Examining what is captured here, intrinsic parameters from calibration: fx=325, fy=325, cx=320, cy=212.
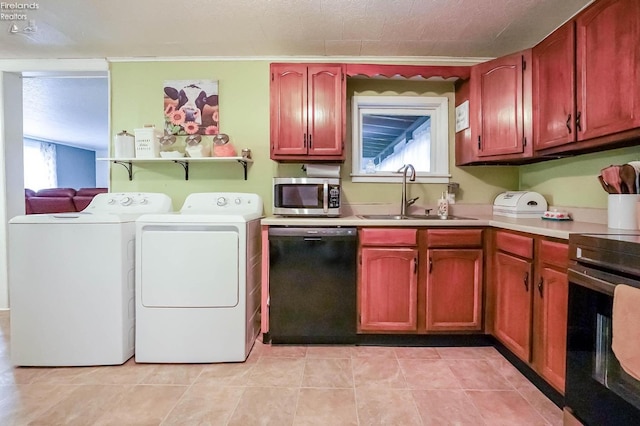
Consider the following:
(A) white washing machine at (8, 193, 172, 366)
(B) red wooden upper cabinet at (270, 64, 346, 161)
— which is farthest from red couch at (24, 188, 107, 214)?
(B) red wooden upper cabinet at (270, 64, 346, 161)

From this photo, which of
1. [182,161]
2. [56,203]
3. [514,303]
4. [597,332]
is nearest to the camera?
[597,332]

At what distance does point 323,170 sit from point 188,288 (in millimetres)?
1324

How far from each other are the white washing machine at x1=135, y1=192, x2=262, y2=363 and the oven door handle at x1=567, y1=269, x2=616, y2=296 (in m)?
1.73

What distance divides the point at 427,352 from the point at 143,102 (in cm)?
303

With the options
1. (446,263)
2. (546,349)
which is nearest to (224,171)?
(446,263)

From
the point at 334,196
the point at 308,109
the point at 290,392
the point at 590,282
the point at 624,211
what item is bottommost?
the point at 290,392

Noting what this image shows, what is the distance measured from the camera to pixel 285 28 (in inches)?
90.7

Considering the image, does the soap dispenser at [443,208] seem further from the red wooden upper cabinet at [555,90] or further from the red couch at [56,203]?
the red couch at [56,203]

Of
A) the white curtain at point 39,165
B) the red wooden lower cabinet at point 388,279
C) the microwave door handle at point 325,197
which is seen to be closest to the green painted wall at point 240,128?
the microwave door handle at point 325,197

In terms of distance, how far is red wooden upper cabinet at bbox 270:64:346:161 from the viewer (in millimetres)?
2461

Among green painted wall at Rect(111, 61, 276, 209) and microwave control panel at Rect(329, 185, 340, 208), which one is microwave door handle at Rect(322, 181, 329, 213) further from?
green painted wall at Rect(111, 61, 276, 209)

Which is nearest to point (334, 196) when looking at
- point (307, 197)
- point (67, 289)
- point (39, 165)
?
point (307, 197)

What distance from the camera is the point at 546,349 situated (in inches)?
65.9

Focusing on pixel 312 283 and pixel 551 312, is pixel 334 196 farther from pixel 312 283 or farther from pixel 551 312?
pixel 551 312
